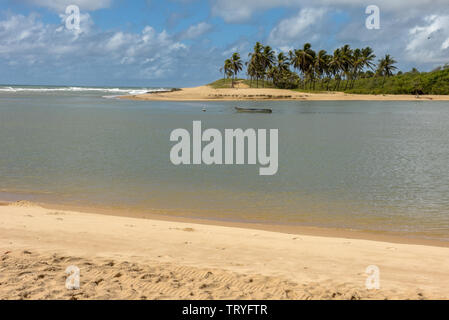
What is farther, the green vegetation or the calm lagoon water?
the green vegetation

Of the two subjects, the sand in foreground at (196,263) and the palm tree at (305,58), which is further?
the palm tree at (305,58)

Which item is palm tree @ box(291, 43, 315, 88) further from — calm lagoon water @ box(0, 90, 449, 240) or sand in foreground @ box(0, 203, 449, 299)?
sand in foreground @ box(0, 203, 449, 299)

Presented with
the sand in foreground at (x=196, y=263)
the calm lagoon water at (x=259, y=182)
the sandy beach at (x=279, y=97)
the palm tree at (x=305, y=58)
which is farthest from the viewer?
the palm tree at (x=305, y=58)

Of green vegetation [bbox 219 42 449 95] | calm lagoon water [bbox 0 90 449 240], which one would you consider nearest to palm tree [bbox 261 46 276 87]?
green vegetation [bbox 219 42 449 95]

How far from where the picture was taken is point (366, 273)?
7500 mm

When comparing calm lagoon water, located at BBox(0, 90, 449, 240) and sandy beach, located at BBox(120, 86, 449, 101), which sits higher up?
sandy beach, located at BBox(120, 86, 449, 101)

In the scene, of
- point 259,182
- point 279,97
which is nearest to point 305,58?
point 279,97

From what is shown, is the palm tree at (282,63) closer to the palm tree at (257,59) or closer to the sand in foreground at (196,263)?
the palm tree at (257,59)

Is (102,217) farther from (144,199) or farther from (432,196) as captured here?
(432,196)

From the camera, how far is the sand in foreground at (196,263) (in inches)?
254

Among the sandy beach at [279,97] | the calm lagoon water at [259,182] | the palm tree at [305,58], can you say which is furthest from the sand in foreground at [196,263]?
the palm tree at [305,58]

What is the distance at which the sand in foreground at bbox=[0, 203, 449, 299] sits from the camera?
21.2 feet
